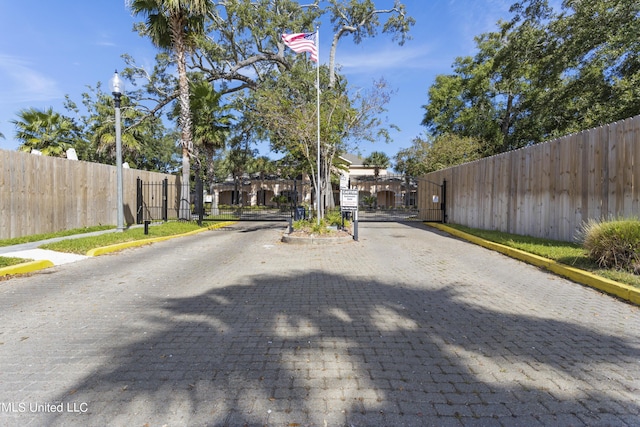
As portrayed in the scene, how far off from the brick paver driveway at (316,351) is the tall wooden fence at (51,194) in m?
5.24

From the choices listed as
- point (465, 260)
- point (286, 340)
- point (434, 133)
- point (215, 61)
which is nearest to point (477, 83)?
point (434, 133)

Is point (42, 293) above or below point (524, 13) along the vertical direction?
below

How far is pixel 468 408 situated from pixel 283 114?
12.3m

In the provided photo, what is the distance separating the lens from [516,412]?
247cm

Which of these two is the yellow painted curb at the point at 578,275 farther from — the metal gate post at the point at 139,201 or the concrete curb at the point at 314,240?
the metal gate post at the point at 139,201

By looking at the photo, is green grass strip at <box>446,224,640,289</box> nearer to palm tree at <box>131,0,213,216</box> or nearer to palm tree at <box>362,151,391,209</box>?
palm tree at <box>131,0,213,216</box>

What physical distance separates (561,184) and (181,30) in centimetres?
1650

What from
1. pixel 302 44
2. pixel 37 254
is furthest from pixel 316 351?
pixel 302 44

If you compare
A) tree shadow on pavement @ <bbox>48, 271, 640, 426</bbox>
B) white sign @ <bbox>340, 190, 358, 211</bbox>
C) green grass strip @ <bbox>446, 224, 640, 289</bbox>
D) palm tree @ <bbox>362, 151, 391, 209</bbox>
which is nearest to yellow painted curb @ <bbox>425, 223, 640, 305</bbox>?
green grass strip @ <bbox>446, 224, 640, 289</bbox>

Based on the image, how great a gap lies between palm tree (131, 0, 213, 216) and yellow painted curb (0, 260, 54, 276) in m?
9.53

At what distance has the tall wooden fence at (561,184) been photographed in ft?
23.5

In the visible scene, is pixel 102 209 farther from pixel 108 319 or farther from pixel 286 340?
pixel 286 340

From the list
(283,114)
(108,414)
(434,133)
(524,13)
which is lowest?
(108,414)

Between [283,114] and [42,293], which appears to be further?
[283,114]
